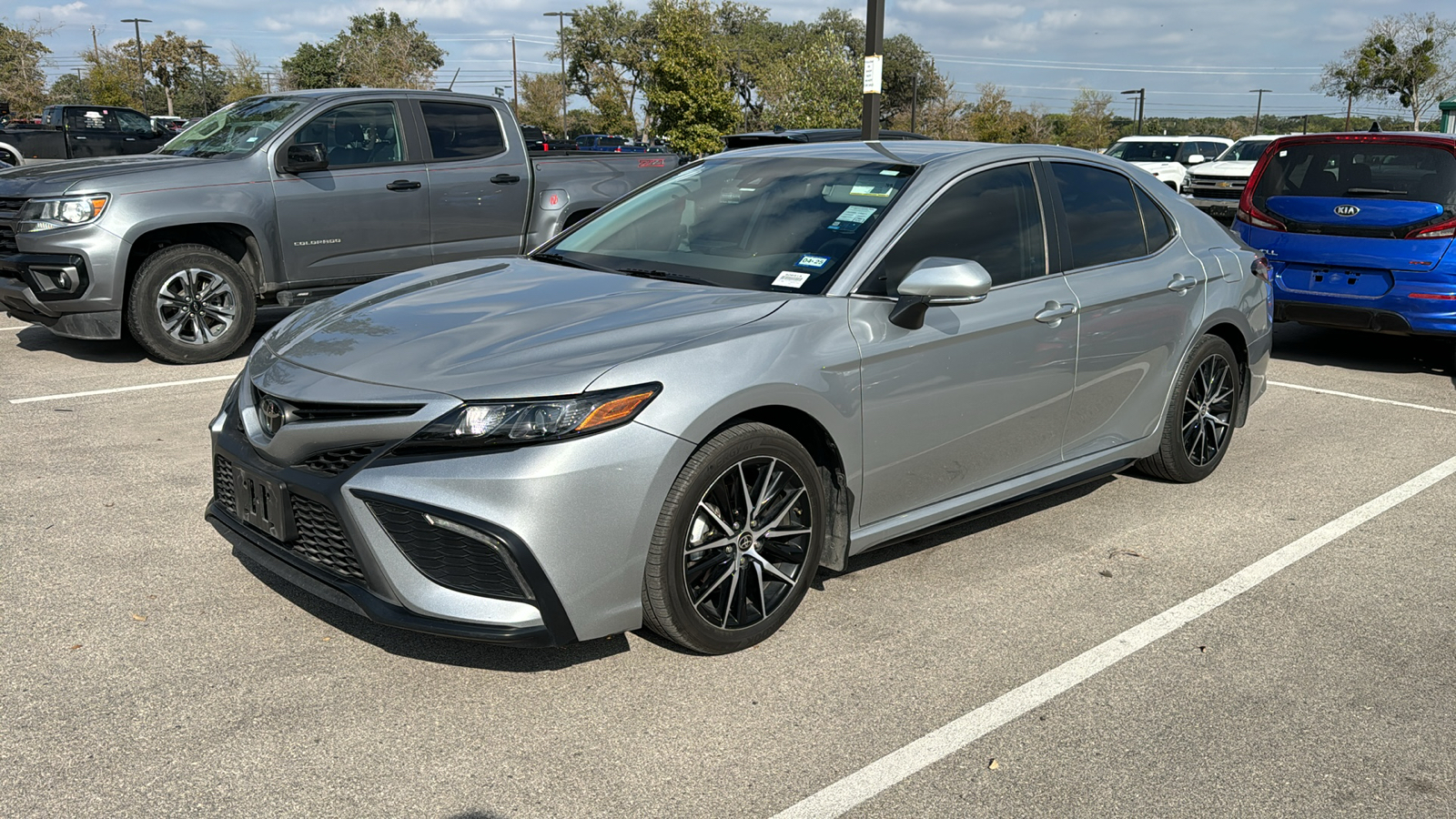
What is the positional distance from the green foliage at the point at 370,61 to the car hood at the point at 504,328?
42630 mm

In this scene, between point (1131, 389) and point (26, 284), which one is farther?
point (26, 284)

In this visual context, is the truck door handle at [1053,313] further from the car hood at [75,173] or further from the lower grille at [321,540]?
the car hood at [75,173]

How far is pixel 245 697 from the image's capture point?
3.29 meters

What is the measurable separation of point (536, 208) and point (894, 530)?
243 inches

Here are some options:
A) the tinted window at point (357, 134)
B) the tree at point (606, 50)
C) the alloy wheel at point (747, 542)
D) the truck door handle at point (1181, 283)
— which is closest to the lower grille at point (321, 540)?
the alloy wheel at point (747, 542)

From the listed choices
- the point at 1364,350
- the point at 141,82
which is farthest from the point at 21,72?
the point at 1364,350

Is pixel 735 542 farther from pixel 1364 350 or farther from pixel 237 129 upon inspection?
pixel 1364 350

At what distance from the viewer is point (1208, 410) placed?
5539 millimetres

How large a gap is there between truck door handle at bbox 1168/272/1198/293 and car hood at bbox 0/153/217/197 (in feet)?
20.9

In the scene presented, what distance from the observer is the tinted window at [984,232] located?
4023mm

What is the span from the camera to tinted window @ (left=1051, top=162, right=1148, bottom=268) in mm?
4734

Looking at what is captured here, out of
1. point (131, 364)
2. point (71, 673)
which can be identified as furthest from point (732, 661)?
point (131, 364)

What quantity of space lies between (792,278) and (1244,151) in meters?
22.4

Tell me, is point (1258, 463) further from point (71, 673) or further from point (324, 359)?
point (71, 673)
